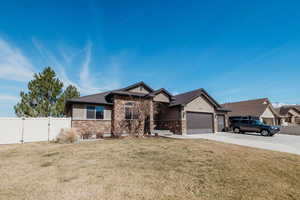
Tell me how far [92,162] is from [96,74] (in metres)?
15.0

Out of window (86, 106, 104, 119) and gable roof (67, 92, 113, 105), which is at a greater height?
gable roof (67, 92, 113, 105)

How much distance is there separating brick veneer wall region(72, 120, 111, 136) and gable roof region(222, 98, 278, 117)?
25172 mm

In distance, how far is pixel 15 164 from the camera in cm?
577

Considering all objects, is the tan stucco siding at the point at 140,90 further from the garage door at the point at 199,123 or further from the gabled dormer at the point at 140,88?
the garage door at the point at 199,123

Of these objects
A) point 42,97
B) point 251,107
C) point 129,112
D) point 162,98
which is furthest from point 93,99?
point 251,107

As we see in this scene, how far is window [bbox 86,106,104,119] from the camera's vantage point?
1448 centimetres

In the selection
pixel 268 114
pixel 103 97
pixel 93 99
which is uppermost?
pixel 103 97

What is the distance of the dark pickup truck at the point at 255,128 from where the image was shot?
1584 cm

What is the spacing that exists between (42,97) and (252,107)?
37452 millimetres

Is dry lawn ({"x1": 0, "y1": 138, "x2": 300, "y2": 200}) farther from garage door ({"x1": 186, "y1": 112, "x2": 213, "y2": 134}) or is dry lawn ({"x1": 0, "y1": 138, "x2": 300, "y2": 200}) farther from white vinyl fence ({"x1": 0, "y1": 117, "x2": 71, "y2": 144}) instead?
garage door ({"x1": 186, "y1": 112, "x2": 213, "y2": 134})

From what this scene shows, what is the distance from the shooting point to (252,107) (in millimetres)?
26812

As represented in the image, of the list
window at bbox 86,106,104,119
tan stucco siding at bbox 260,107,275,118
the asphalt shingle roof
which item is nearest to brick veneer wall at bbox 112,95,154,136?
window at bbox 86,106,104,119

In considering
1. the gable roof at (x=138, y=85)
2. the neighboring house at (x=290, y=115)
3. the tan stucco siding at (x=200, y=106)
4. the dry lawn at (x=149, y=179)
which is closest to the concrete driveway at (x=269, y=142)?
the dry lawn at (x=149, y=179)

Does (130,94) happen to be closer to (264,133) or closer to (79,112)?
(79,112)
